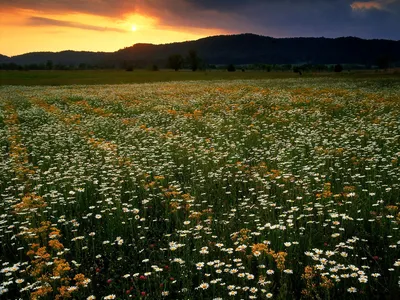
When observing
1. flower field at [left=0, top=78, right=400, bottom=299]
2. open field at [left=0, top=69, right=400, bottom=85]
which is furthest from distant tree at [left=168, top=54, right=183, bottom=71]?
flower field at [left=0, top=78, right=400, bottom=299]

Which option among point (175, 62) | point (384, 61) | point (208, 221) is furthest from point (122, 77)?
point (384, 61)

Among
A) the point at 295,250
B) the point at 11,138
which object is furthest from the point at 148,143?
the point at 295,250

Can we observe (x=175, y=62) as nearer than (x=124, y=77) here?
No

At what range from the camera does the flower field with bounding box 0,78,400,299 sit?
441 centimetres

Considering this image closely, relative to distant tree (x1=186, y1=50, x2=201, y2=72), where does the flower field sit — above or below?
below

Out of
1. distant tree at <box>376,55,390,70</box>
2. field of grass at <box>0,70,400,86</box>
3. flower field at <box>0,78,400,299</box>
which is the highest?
distant tree at <box>376,55,390,70</box>

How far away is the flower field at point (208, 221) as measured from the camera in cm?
441

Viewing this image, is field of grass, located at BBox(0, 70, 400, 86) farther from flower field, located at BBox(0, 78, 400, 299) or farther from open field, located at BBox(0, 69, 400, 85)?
flower field, located at BBox(0, 78, 400, 299)

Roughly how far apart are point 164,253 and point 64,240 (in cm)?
184

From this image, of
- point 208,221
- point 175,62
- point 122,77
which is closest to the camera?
point 208,221

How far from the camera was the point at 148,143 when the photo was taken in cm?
1200

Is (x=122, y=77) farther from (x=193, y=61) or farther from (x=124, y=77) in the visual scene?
(x=193, y=61)

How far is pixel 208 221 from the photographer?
596cm

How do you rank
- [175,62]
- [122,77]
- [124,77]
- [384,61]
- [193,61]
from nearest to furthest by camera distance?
[122,77]
[124,77]
[384,61]
[193,61]
[175,62]
